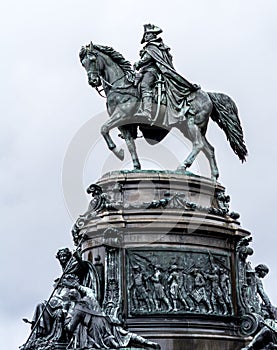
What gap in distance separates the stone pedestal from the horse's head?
2.54 meters

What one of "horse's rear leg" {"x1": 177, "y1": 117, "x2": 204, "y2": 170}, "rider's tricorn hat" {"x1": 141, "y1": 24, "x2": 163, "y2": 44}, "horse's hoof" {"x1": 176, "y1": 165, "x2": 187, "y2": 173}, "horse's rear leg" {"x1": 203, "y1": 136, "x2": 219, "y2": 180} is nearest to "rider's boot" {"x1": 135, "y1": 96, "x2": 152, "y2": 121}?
"horse's rear leg" {"x1": 177, "y1": 117, "x2": 204, "y2": 170}

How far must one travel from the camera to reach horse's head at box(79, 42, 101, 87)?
2322 cm

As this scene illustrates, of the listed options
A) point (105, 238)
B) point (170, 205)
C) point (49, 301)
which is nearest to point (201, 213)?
point (170, 205)

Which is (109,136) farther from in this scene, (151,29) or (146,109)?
(151,29)

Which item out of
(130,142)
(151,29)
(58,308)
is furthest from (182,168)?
(58,308)

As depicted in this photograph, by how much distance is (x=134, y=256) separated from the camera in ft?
68.7

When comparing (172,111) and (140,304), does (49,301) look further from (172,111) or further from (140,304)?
→ (172,111)

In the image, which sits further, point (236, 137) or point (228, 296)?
point (236, 137)

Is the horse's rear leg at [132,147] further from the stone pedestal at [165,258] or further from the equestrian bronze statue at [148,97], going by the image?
the stone pedestal at [165,258]

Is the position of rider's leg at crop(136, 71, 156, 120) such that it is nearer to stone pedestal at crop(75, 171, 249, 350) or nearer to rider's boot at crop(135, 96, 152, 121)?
rider's boot at crop(135, 96, 152, 121)

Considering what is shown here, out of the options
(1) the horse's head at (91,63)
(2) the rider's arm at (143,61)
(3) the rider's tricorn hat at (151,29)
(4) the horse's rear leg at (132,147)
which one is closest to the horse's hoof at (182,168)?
(4) the horse's rear leg at (132,147)

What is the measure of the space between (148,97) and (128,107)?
0.55 metres

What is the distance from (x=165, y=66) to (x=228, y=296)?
5919 mm

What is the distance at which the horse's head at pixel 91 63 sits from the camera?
23219 mm
